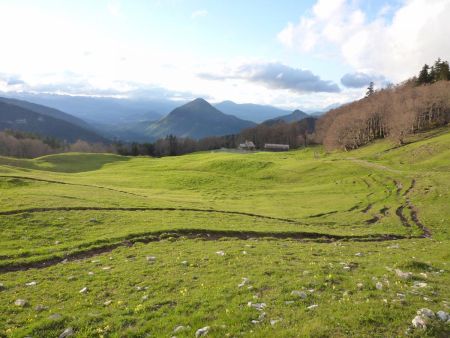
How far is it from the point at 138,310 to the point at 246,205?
1484 inches

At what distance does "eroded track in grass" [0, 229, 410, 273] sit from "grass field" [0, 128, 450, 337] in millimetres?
104

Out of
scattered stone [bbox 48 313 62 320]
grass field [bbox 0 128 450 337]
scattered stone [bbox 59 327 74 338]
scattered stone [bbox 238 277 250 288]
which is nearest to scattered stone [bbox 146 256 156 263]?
grass field [bbox 0 128 450 337]

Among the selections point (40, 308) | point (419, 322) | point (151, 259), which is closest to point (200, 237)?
point (151, 259)

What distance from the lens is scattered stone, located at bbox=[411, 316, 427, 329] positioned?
35.3ft

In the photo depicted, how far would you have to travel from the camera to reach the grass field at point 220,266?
472 inches

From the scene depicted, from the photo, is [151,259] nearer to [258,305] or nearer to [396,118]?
[258,305]

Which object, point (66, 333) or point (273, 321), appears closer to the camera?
point (273, 321)

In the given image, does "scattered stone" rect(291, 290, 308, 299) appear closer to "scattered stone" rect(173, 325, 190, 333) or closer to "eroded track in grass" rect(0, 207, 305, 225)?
"scattered stone" rect(173, 325, 190, 333)

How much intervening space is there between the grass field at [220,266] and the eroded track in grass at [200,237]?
10 cm

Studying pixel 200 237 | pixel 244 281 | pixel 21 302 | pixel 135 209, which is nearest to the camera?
pixel 21 302

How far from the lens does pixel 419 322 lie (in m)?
10.9

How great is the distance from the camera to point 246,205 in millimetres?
50312

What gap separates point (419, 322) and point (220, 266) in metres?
10.3

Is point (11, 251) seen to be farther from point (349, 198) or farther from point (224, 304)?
point (349, 198)
